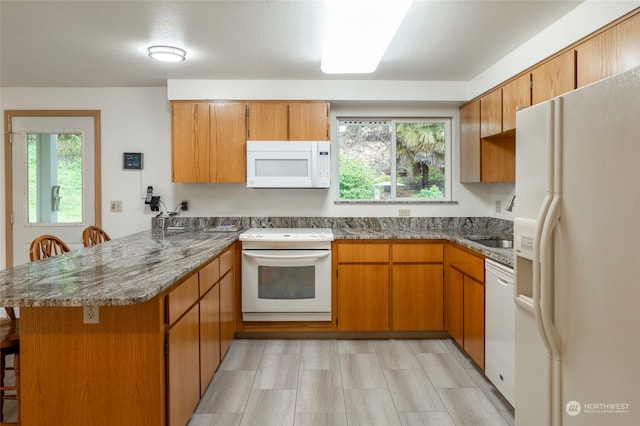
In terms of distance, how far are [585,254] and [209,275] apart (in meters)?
1.91

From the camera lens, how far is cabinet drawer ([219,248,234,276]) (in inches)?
106

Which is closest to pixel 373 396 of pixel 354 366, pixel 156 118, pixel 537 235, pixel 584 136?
pixel 354 366

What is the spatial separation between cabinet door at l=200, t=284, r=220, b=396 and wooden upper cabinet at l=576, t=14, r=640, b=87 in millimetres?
2417

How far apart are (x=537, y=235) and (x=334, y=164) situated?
2.59 meters

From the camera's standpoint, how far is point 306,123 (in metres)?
3.43

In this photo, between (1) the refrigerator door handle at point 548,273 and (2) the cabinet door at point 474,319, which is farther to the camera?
(2) the cabinet door at point 474,319

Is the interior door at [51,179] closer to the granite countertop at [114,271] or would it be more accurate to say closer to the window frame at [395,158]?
the granite countertop at [114,271]

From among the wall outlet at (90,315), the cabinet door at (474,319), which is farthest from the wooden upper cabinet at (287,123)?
the wall outlet at (90,315)

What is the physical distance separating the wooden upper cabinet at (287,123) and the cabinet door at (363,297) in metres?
1.24

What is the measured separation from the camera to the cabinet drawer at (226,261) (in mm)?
2682

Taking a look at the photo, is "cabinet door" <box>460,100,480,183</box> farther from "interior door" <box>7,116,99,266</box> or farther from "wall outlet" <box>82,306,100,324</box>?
"interior door" <box>7,116,99,266</box>

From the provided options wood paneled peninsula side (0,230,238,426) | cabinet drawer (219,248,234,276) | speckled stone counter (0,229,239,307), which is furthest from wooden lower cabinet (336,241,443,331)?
wood paneled peninsula side (0,230,238,426)

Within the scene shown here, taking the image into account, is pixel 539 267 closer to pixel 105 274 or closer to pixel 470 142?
pixel 105 274

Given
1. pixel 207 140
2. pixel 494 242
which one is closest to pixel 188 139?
pixel 207 140
